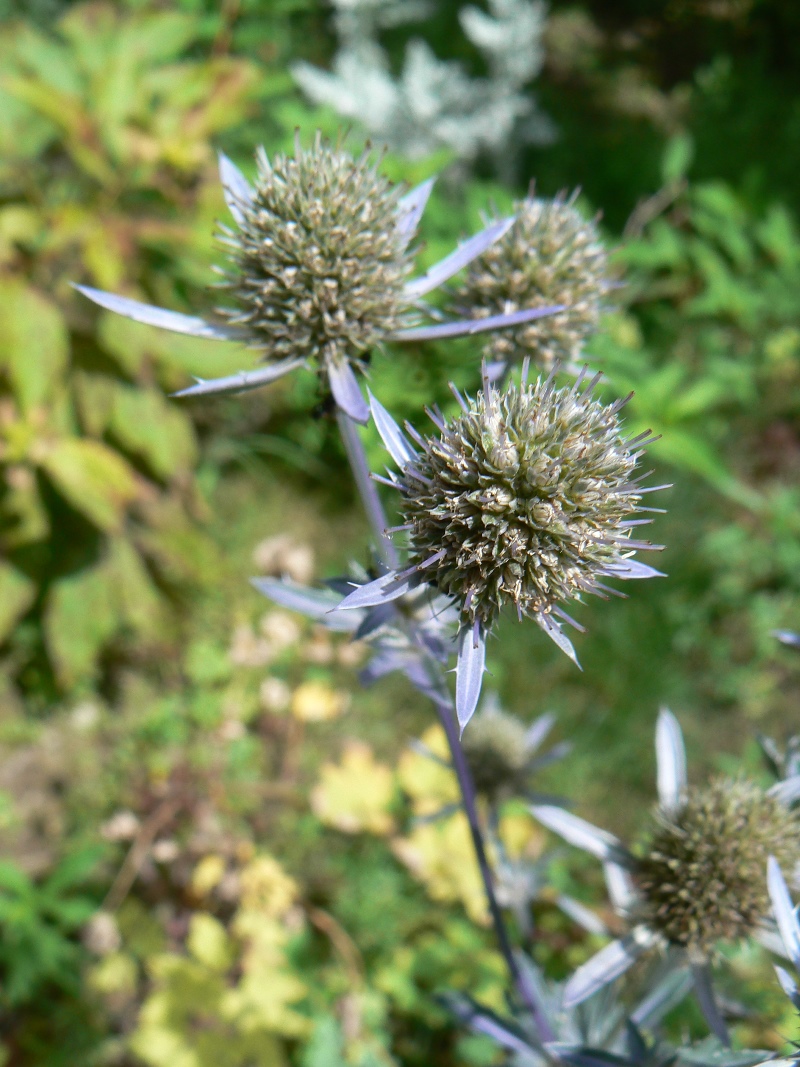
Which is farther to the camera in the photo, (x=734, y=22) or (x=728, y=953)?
(x=734, y=22)

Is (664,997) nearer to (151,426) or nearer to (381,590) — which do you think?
(381,590)

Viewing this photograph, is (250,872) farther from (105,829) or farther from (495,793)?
(495,793)

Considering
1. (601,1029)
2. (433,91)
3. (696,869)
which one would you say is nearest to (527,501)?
(696,869)

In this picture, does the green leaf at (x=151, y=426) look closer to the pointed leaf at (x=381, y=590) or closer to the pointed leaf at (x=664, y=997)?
the pointed leaf at (x=381, y=590)

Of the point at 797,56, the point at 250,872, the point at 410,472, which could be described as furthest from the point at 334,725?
the point at 797,56

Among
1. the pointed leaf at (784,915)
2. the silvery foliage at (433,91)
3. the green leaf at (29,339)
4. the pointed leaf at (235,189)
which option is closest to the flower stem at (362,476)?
the pointed leaf at (235,189)
